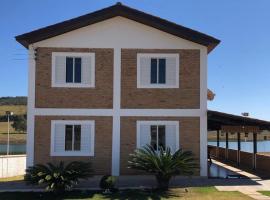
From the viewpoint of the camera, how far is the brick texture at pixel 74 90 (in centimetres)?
1978

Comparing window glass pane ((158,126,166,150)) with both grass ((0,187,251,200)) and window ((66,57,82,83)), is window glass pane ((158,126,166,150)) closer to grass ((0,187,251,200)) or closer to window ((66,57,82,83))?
grass ((0,187,251,200))

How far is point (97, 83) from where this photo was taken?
19.9 meters

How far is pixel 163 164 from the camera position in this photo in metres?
17.4

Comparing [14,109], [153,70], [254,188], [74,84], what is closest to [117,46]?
[153,70]

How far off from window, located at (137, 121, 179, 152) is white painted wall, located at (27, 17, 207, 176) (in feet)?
1.42

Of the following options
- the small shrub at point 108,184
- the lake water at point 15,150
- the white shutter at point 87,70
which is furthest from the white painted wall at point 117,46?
the lake water at point 15,150

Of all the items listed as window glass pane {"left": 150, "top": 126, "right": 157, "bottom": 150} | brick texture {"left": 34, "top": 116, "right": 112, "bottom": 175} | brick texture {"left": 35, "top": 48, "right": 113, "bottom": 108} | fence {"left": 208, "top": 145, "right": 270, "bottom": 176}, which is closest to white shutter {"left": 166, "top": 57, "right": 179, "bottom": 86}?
window glass pane {"left": 150, "top": 126, "right": 157, "bottom": 150}

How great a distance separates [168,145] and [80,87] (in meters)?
4.51

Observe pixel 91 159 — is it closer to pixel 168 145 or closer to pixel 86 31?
pixel 168 145

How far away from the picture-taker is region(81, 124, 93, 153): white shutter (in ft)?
64.7

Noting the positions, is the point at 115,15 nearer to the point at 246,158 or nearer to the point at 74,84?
the point at 74,84

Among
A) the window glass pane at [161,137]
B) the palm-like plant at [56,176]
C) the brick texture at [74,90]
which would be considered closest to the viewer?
the palm-like plant at [56,176]

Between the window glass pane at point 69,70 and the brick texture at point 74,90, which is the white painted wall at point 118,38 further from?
the window glass pane at point 69,70

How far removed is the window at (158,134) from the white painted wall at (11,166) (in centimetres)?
1428
